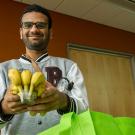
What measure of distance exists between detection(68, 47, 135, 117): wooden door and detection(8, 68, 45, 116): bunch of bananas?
8.77ft

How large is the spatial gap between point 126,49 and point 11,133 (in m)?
3.12

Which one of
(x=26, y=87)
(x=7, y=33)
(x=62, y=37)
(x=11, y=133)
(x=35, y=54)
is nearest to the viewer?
(x=26, y=87)

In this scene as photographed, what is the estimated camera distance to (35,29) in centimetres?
123

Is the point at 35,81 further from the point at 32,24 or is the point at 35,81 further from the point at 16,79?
the point at 32,24

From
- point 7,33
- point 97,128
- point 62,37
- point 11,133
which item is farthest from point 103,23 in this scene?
point 97,128

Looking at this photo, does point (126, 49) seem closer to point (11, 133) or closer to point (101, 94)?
point (101, 94)

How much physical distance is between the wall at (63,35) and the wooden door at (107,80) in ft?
0.43

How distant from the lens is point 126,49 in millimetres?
4020

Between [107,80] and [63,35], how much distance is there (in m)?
0.84

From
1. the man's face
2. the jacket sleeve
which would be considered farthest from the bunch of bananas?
the man's face

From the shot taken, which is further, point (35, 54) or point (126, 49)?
point (126, 49)

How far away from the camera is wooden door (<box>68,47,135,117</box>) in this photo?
11.4ft

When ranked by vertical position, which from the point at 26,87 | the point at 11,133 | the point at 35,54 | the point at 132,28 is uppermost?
the point at 132,28

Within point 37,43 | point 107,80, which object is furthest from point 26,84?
point 107,80
